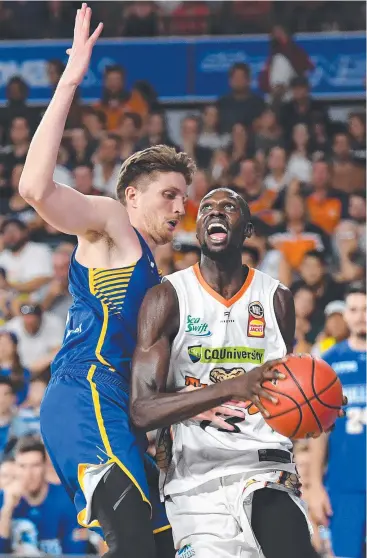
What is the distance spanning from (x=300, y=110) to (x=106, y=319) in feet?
25.3

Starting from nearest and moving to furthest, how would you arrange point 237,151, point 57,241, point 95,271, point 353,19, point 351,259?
point 95,271
point 351,259
point 57,241
point 237,151
point 353,19

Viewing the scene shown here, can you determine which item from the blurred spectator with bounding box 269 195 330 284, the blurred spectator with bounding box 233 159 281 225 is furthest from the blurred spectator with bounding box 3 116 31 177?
the blurred spectator with bounding box 269 195 330 284

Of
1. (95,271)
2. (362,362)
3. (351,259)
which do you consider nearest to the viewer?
(95,271)

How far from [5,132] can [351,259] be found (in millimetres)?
4505

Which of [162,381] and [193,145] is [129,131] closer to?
[193,145]

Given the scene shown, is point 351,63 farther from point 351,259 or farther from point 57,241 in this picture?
point 57,241

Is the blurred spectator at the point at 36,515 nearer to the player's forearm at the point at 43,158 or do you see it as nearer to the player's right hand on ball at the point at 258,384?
the player's forearm at the point at 43,158

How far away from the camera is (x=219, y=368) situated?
4.09 meters

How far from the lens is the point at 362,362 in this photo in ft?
25.3

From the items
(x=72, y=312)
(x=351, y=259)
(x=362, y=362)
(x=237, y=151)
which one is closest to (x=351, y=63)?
(x=237, y=151)

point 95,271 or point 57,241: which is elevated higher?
point 57,241

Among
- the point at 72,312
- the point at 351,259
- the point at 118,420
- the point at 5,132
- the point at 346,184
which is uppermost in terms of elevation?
the point at 5,132

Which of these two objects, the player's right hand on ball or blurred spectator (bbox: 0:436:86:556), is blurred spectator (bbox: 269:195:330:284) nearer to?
blurred spectator (bbox: 0:436:86:556)

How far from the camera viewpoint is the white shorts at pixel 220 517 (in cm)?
391
